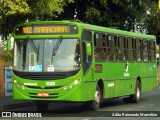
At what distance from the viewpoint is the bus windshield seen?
1545 cm

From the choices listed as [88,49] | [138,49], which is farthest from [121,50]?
[88,49]

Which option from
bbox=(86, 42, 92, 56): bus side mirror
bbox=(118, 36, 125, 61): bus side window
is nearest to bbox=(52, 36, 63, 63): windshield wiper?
bbox=(86, 42, 92, 56): bus side mirror

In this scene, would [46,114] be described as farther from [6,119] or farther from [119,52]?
[119,52]

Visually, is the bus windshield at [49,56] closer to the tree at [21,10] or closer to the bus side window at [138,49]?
the tree at [21,10]

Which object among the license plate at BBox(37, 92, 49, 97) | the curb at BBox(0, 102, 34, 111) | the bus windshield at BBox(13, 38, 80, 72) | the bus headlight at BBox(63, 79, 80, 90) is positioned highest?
the bus windshield at BBox(13, 38, 80, 72)

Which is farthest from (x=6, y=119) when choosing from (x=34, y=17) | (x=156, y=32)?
(x=156, y=32)

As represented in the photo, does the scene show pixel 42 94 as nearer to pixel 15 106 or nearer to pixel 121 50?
pixel 15 106

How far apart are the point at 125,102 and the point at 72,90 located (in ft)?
23.9

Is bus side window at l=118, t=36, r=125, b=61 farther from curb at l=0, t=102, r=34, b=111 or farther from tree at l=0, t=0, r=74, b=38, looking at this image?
curb at l=0, t=102, r=34, b=111

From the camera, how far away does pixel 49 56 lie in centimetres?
1556

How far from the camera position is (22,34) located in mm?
16172

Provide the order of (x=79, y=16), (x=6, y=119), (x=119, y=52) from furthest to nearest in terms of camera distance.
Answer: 1. (x=79, y=16)
2. (x=119, y=52)
3. (x=6, y=119)

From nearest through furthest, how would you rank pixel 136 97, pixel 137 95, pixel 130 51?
pixel 130 51
pixel 136 97
pixel 137 95

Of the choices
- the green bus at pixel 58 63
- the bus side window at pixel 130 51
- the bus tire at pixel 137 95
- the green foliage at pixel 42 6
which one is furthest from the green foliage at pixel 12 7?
the bus tire at pixel 137 95
